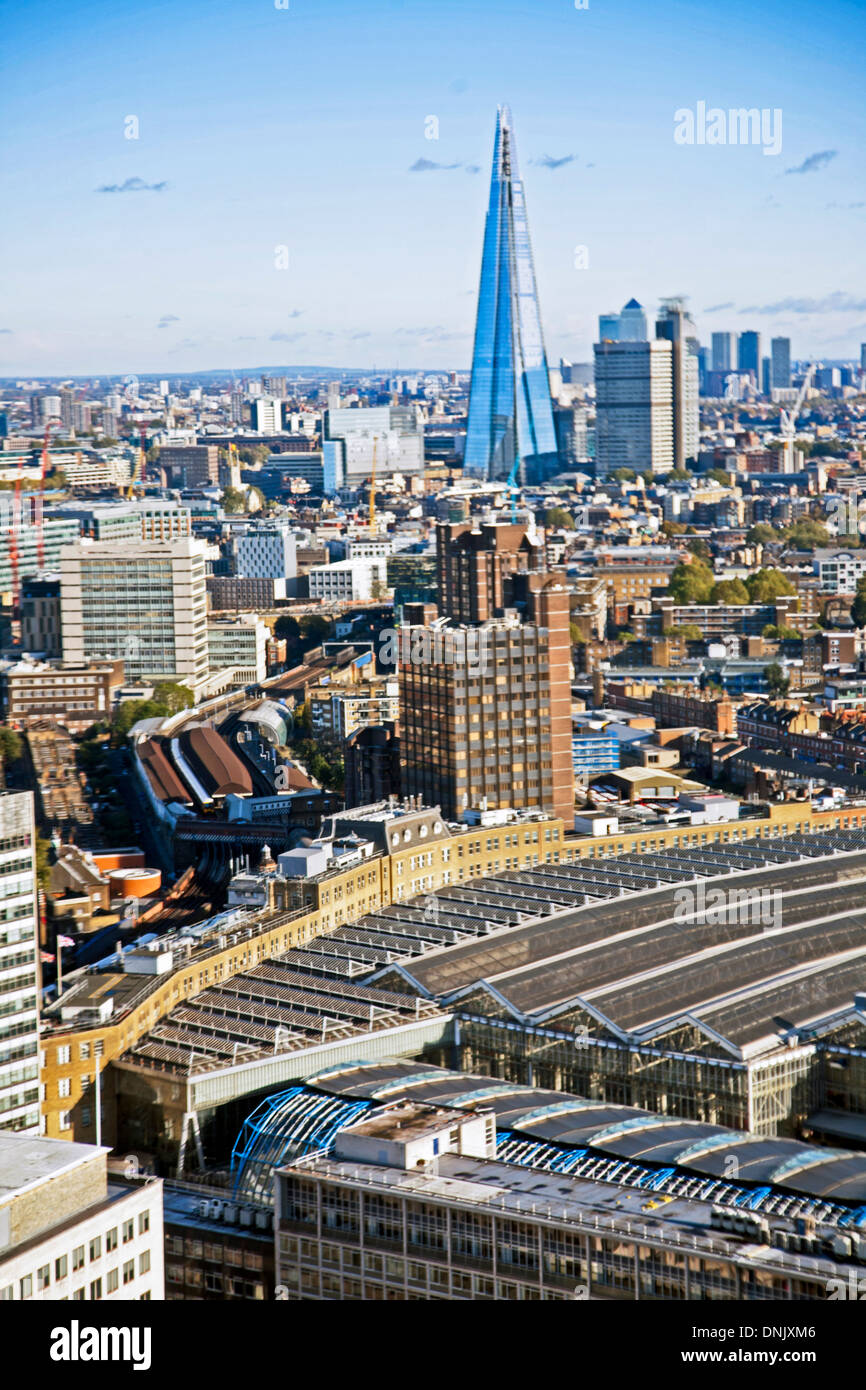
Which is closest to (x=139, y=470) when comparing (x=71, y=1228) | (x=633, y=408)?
(x=633, y=408)

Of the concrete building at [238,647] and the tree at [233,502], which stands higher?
the tree at [233,502]

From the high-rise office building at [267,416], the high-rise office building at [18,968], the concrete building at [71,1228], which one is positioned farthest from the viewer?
the high-rise office building at [267,416]

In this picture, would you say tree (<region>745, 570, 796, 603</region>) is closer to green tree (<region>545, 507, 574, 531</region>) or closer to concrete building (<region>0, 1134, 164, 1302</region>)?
green tree (<region>545, 507, 574, 531</region>)

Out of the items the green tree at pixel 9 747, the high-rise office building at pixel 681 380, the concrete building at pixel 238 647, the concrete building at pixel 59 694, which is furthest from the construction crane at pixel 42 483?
the high-rise office building at pixel 681 380

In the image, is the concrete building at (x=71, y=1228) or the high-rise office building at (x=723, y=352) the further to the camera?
the high-rise office building at (x=723, y=352)

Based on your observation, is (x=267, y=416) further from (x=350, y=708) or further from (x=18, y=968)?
(x=18, y=968)

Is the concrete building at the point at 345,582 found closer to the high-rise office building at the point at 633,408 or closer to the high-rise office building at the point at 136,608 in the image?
the high-rise office building at the point at 136,608

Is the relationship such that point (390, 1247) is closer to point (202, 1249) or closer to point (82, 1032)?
point (202, 1249)
